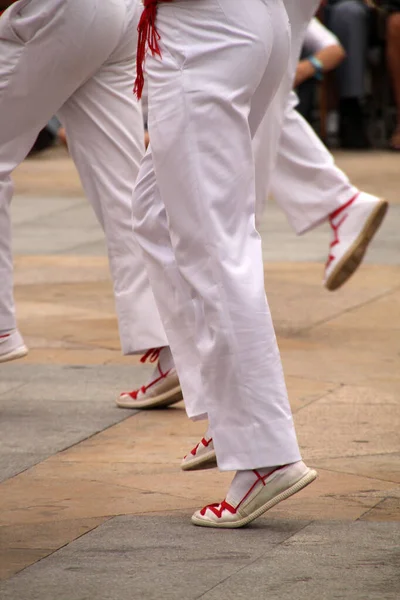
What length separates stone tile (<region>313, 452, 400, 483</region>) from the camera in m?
3.26

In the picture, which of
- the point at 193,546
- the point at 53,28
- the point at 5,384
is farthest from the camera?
the point at 5,384

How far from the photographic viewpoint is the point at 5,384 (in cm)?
425

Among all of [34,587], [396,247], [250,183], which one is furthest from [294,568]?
[396,247]

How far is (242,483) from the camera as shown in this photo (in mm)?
2893

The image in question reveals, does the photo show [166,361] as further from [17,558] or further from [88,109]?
[17,558]

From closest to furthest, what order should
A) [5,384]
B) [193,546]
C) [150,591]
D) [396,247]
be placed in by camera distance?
[150,591] < [193,546] < [5,384] < [396,247]

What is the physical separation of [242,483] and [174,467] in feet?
1.63

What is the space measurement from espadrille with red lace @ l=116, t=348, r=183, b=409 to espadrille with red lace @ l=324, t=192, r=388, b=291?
1.09 meters

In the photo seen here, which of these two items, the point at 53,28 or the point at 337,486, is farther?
the point at 53,28

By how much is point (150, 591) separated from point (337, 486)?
0.81 metres

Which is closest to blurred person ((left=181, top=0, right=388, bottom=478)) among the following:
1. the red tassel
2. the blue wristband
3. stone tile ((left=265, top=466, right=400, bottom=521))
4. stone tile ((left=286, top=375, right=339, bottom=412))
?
stone tile ((left=286, top=375, right=339, bottom=412))

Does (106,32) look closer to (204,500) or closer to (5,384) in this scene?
(5,384)

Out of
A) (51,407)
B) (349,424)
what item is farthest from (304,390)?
(51,407)

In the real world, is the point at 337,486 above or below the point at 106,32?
below
